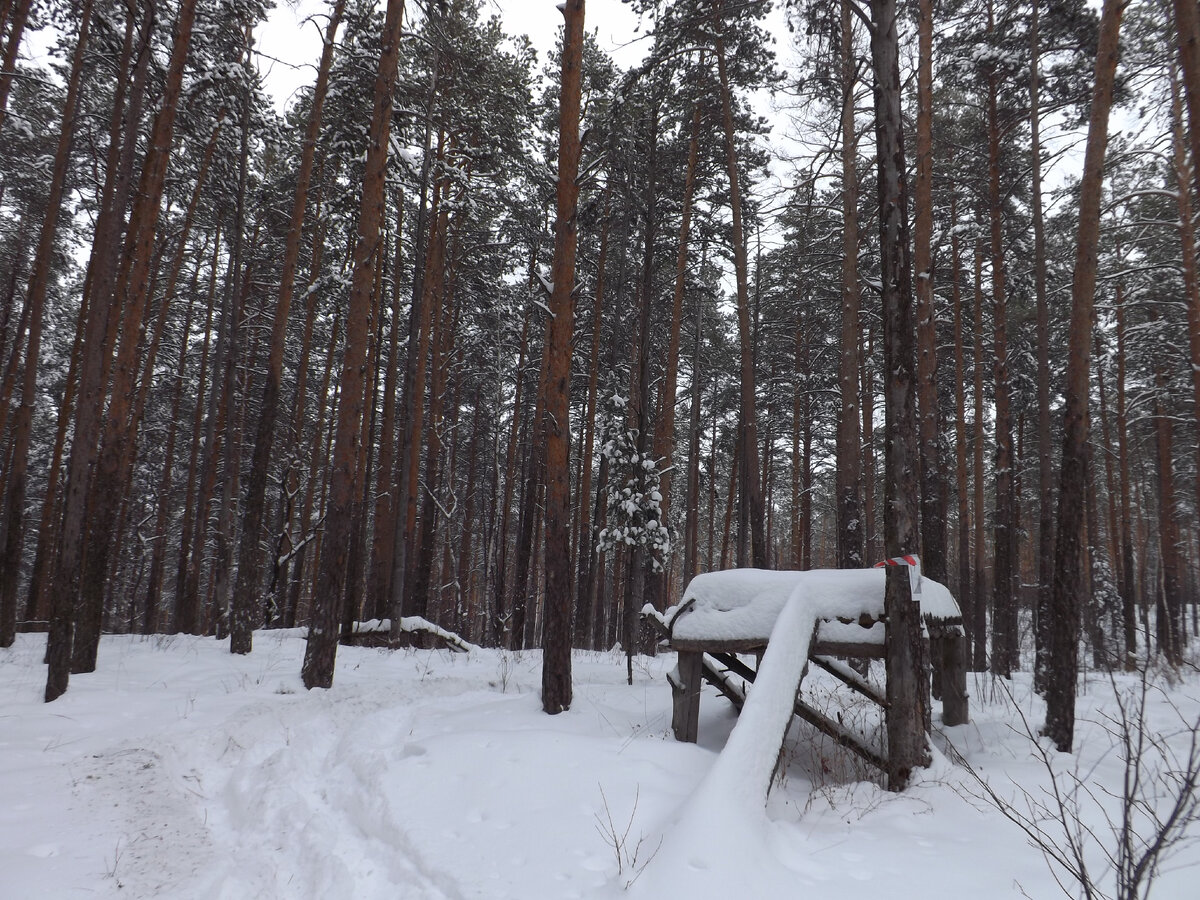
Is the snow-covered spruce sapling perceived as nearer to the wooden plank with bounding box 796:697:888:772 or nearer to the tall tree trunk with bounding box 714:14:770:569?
the tall tree trunk with bounding box 714:14:770:569

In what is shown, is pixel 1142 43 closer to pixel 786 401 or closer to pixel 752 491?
pixel 752 491

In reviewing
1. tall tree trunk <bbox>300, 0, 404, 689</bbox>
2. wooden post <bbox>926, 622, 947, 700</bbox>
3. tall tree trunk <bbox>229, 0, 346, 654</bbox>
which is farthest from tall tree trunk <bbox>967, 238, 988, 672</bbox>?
tall tree trunk <bbox>229, 0, 346, 654</bbox>

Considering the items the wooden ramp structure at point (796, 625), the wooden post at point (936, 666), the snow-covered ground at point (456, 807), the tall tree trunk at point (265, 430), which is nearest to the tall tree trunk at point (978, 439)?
the wooden post at point (936, 666)

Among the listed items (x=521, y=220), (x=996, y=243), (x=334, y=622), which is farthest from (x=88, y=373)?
(x=996, y=243)

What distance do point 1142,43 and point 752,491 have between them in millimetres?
9140

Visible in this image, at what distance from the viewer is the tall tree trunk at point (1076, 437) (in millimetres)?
5227

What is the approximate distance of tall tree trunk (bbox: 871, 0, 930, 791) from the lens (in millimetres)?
4277

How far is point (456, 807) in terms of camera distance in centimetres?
370

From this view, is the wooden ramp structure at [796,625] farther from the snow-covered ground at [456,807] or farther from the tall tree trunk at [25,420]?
the tall tree trunk at [25,420]

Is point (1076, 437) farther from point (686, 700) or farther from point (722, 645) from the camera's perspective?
point (686, 700)

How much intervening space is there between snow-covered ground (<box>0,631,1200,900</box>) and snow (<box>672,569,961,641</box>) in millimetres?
964

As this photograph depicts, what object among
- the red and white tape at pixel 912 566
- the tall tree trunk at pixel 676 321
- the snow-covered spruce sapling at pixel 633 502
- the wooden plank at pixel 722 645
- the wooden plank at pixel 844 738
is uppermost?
the tall tree trunk at pixel 676 321

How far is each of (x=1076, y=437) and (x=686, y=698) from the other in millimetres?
4157

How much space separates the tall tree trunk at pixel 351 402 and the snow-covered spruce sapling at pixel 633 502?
5.39 m
